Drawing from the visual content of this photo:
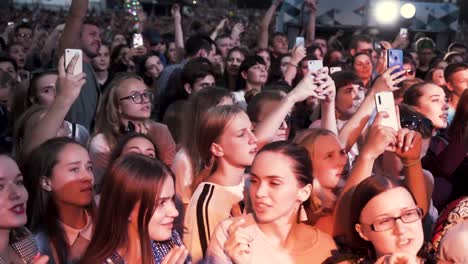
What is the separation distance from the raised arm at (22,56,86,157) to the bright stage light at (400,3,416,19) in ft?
29.3

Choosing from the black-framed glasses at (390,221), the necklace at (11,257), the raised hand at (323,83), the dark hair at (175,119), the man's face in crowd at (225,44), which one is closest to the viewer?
the black-framed glasses at (390,221)

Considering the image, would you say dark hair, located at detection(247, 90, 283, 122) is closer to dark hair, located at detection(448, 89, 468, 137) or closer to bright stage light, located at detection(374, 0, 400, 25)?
dark hair, located at detection(448, 89, 468, 137)

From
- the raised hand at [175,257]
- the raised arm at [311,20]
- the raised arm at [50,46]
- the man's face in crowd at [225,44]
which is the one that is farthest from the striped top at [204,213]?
the raised arm at [311,20]

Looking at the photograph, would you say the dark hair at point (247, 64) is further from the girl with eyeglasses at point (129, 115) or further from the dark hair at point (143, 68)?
the girl with eyeglasses at point (129, 115)

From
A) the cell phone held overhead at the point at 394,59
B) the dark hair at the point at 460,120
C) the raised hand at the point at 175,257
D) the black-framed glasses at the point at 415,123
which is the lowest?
the raised hand at the point at 175,257

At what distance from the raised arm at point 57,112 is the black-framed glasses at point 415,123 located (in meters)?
1.69

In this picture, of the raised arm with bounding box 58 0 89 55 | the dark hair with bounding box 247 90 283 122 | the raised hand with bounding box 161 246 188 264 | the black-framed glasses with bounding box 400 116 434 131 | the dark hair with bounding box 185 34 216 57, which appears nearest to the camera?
the raised hand with bounding box 161 246 188 264

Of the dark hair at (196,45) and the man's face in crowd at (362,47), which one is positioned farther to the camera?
the man's face in crowd at (362,47)

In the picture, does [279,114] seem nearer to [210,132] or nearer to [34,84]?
[210,132]

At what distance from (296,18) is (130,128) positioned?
7879 millimetres

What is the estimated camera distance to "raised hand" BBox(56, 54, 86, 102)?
4156 mm

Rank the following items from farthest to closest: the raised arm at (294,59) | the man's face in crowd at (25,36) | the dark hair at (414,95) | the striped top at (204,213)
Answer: the man's face in crowd at (25,36)
the raised arm at (294,59)
the dark hair at (414,95)
the striped top at (204,213)

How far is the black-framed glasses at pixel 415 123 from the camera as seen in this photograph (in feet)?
12.9

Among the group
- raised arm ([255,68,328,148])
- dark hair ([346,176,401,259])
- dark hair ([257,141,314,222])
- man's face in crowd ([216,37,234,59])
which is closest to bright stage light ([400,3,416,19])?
man's face in crowd ([216,37,234,59])
